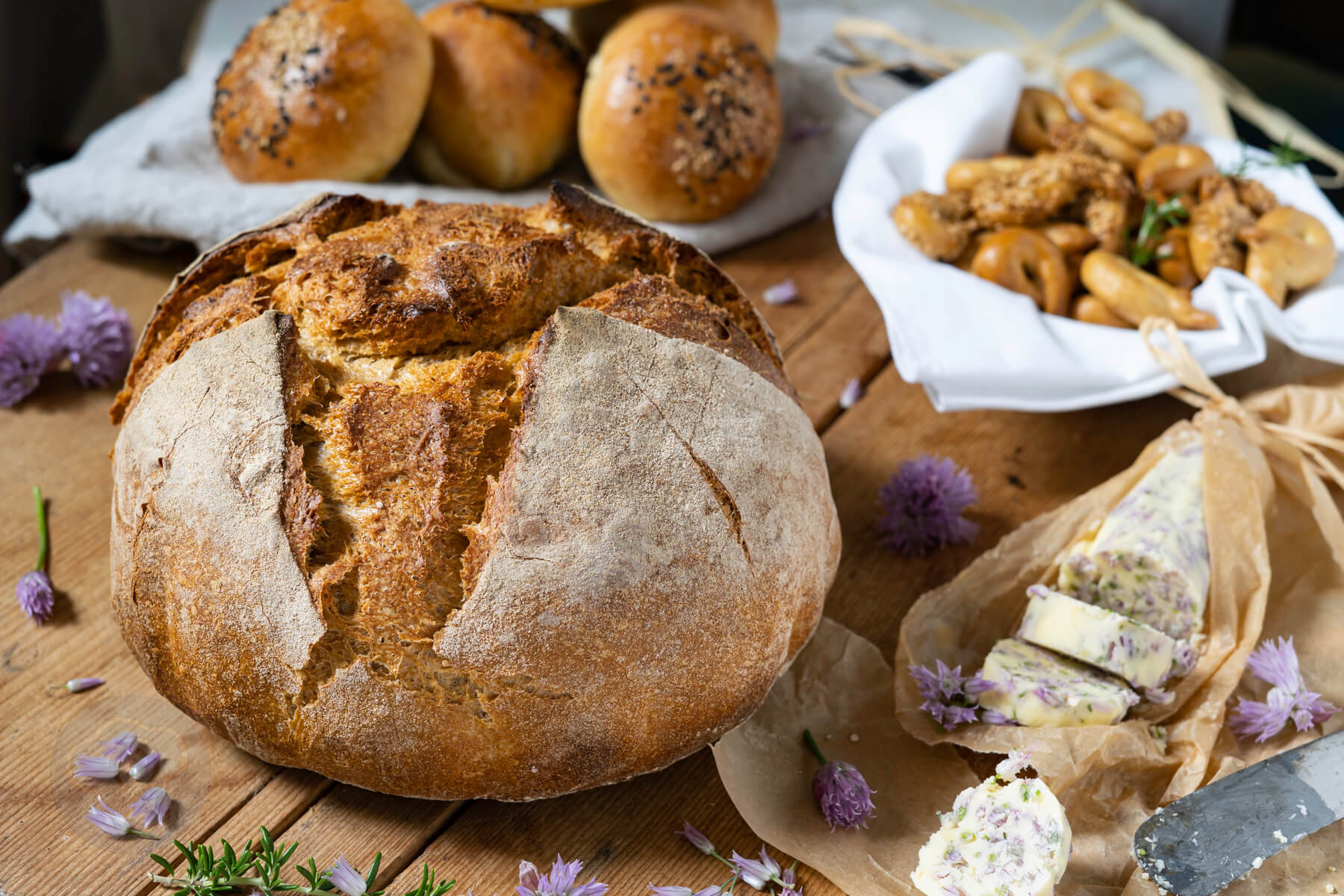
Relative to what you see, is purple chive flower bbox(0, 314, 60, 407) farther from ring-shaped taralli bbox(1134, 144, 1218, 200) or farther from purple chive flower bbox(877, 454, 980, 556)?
ring-shaped taralli bbox(1134, 144, 1218, 200)

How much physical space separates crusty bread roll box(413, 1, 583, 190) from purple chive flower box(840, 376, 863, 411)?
26.3 inches

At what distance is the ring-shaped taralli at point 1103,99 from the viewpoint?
5.74 feet

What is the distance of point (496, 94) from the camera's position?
1836 millimetres

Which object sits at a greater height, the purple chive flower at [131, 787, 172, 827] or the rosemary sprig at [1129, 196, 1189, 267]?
the rosemary sprig at [1129, 196, 1189, 267]

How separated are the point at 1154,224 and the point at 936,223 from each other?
313 mm

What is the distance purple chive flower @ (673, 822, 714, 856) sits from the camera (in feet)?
3.59


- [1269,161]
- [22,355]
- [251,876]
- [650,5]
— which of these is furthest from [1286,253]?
[22,355]

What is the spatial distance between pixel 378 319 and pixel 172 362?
0.74ft

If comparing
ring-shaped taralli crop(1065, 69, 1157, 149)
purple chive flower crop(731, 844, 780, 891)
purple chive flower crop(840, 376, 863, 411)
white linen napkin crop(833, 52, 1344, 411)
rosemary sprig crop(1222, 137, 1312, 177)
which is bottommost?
purple chive flower crop(840, 376, 863, 411)

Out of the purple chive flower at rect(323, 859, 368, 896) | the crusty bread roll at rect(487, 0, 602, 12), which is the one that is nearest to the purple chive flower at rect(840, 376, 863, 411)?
the crusty bread roll at rect(487, 0, 602, 12)

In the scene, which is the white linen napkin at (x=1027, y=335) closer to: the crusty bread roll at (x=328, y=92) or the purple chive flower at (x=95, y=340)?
the crusty bread roll at (x=328, y=92)

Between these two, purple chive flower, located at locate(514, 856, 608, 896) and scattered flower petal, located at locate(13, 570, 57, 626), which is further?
scattered flower petal, located at locate(13, 570, 57, 626)

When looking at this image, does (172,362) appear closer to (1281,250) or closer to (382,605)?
(382,605)

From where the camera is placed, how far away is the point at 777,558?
1.09 metres
